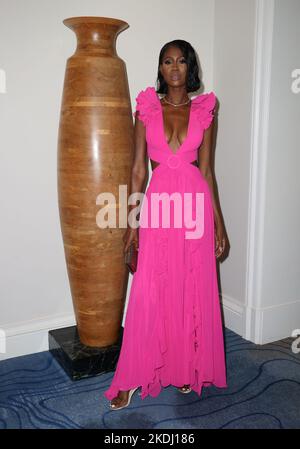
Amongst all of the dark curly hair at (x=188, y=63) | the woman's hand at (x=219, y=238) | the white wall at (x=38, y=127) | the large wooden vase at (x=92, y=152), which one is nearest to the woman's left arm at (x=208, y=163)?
the woman's hand at (x=219, y=238)

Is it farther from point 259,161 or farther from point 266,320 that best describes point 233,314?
point 259,161

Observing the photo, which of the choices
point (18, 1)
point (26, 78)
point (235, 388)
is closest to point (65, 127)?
point (26, 78)

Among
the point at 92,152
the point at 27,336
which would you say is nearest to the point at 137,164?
the point at 92,152

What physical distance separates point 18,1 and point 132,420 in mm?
1919

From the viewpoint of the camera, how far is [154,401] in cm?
183

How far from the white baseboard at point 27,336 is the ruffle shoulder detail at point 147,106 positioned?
47.3 inches

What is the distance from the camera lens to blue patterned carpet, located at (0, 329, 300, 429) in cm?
167

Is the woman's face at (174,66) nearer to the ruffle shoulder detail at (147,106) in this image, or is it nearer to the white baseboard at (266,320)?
the ruffle shoulder detail at (147,106)

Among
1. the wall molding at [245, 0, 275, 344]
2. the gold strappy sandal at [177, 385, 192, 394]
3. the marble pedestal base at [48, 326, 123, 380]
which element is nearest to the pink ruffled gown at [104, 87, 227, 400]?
the gold strappy sandal at [177, 385, 192, 394]

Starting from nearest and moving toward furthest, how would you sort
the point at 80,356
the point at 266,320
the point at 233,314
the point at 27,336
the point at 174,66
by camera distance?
the point at 174,66 < the point at 80,356 < the point at 27,336 < the point at 266,320 < the point at 233,314

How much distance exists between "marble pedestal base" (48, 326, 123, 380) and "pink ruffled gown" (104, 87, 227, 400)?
0.78 ft

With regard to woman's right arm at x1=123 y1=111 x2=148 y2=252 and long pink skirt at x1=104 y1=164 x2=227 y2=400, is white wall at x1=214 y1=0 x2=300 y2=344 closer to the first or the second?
long pink skirt at x1=104 y1=164 x2=227 y2=400

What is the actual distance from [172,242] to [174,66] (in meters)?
0.72

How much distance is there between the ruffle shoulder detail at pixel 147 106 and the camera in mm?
1733
